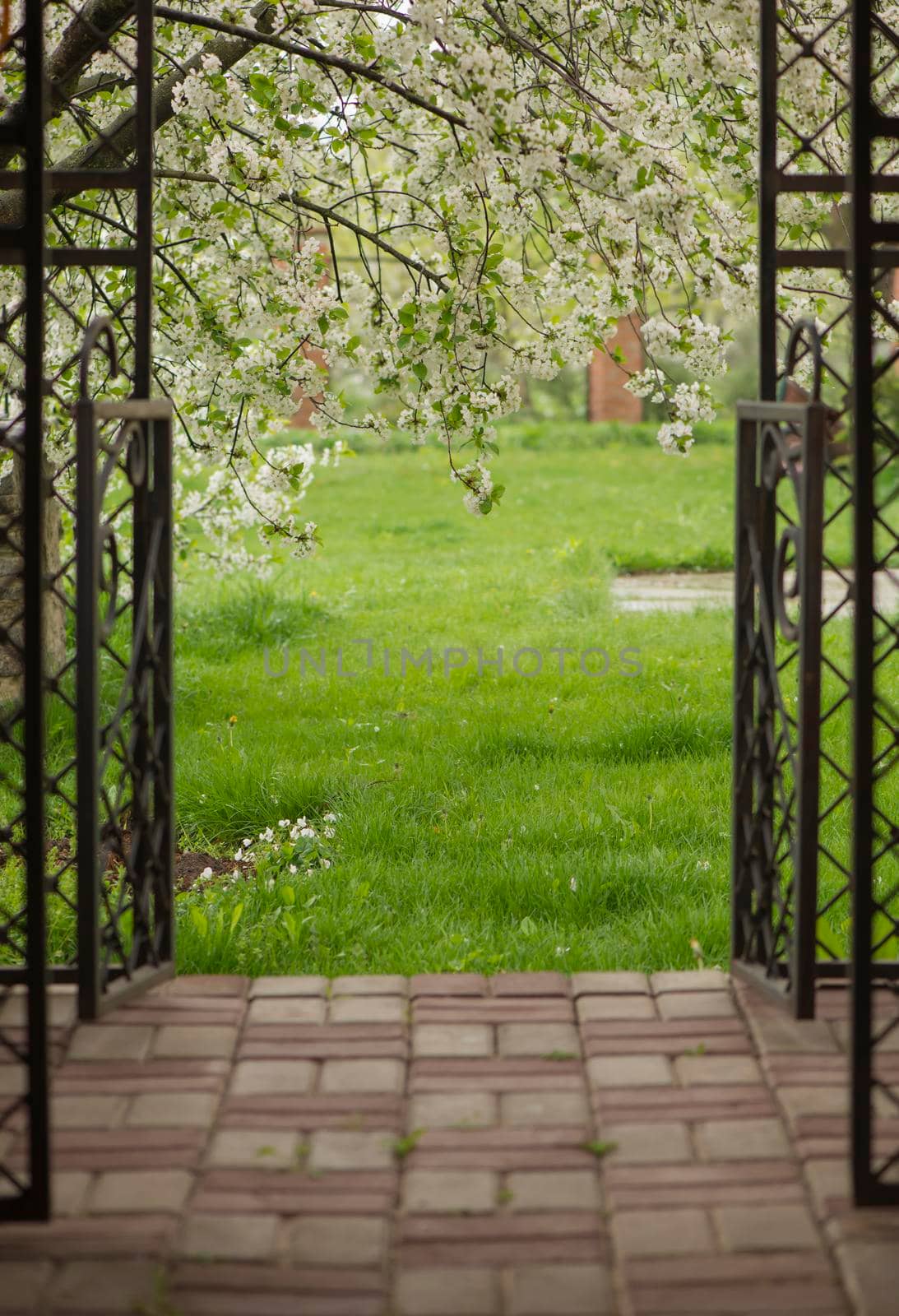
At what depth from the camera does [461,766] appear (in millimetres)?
6035

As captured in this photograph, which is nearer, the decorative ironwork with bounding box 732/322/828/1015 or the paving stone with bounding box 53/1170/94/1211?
the paving stone with bounding box 53/1170/94/1211

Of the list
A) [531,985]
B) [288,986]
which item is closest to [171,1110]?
[288,986]

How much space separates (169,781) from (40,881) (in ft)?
3.55

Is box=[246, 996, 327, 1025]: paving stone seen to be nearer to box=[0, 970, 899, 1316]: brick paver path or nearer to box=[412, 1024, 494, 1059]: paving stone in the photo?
box=[0, 970, 899, 1316]: brick paver path

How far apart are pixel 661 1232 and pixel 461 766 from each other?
11.3 feet

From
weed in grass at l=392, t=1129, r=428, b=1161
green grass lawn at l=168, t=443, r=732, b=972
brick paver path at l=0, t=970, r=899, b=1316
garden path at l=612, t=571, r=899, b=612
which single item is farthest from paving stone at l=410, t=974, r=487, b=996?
garden path at l=612, t=571, r=899, b=612

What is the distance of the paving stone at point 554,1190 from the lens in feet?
9.04

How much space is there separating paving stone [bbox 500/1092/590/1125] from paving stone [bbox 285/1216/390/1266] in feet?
1.66

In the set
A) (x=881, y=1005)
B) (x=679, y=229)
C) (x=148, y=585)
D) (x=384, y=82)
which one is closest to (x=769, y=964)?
(x=881, y=1005)

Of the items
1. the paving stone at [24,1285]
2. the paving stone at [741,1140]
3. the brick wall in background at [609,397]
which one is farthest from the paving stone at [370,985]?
the brick wall in background at [609,397]

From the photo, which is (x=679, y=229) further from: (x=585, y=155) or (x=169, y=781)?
(x=169, y=781)

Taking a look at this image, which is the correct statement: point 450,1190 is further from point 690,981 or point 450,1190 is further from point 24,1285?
point 690,981

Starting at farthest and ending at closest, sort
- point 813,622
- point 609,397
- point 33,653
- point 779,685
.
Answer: point 609,397, point 779,685, point 813,622, point 33,653

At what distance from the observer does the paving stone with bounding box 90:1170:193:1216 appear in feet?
8.96
